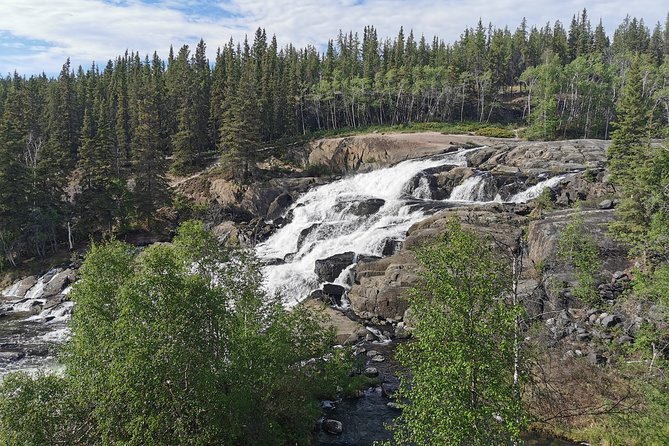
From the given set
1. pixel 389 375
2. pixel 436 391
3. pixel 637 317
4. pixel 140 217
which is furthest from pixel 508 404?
pixel 140 217

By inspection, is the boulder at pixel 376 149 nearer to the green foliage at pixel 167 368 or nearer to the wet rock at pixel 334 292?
the wet rock at pixel 334 292

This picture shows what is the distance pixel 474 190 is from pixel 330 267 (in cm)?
1873

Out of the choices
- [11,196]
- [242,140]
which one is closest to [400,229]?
[242,140]

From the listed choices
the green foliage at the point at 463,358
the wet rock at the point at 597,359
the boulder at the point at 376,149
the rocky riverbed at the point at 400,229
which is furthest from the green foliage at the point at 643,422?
the boulder at the point at 376,149

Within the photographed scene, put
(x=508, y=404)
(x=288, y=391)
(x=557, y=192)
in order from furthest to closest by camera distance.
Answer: (x=557, y=192), (x=288, y=391), (x=508, y=404)

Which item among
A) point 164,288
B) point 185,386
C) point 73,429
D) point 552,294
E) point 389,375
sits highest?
point 164,288

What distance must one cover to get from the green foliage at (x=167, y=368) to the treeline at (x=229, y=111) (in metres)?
40.7

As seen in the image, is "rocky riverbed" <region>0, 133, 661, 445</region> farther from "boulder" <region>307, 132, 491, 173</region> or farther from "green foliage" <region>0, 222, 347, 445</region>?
"green foliage" <region>0, 222, 347, 445</region>

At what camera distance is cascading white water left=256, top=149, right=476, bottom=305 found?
131ft

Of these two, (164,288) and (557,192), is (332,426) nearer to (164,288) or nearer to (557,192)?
(164,288)

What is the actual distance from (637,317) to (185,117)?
66.2 metres

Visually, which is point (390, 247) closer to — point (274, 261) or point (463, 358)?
point (274, 261)

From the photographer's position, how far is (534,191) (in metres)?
43.7

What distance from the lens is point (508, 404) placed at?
1123 centimetres
